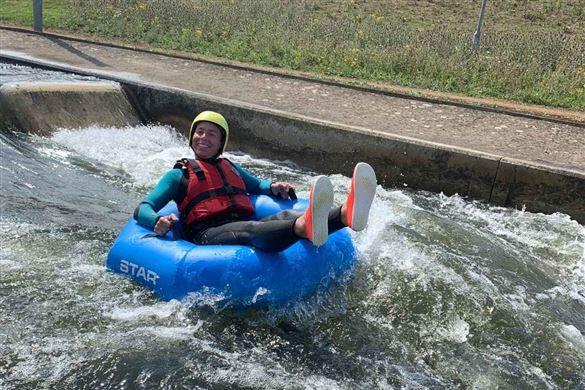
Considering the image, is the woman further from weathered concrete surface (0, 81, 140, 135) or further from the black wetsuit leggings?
weathered concrete surface (0, 81, 140, 135)

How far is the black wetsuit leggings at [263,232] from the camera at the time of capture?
366 cm

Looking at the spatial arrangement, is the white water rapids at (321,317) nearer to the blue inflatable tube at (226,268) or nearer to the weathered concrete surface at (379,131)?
the blue inflatable tube at (226,268)

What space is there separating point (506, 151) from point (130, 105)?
4.75 m

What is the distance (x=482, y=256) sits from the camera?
5.00 m

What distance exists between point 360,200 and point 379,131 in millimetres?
3611

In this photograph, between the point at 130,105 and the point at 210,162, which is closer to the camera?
the point at 210,162

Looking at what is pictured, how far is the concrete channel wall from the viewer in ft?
20.4

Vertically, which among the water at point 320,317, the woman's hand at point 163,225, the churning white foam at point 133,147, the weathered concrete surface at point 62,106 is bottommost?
the churning white foam at point 133,147

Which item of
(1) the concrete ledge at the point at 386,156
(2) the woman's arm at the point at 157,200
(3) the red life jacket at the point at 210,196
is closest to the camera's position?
(2) the woman's arm at the point at 157,200

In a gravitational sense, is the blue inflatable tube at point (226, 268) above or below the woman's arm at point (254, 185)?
below

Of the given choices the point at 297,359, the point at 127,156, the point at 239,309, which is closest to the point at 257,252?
the point at 239,309

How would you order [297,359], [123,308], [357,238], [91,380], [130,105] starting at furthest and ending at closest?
[130,105], [357,238], [123,308], [297,359], [91,380]

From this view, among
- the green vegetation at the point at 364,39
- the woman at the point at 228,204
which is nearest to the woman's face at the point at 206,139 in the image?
the woman at the point at 228,204

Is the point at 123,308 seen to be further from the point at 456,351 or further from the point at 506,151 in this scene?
the point at 506,151
